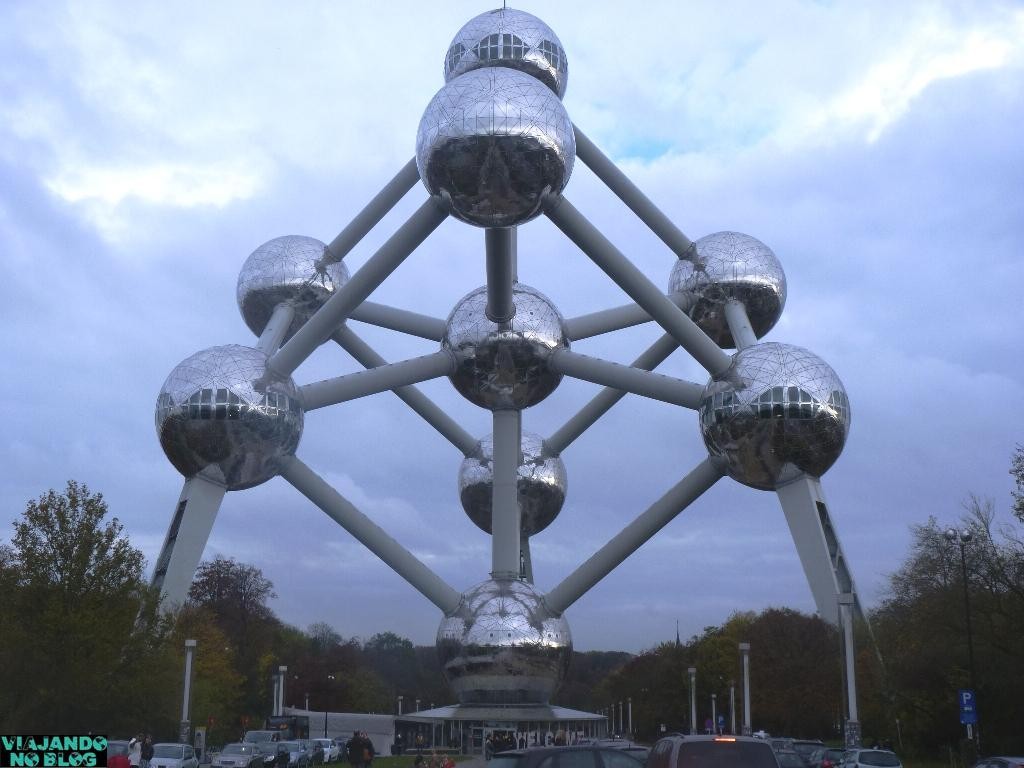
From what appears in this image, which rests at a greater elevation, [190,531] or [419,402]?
[419,402]

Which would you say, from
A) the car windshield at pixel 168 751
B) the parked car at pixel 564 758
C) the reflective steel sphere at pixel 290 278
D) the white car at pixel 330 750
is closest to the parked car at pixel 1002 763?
the parked car at pixel 564 758

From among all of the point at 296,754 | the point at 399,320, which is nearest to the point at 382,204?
the point at 399,320

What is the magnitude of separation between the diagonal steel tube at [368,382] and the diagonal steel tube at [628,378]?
1.85m

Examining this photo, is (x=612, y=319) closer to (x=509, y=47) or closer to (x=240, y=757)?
(x=509, y=47)

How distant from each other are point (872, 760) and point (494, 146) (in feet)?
40.2

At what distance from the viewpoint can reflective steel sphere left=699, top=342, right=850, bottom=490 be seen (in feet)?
54.1

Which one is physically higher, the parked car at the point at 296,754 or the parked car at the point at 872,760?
the parked car at the point at 872,760

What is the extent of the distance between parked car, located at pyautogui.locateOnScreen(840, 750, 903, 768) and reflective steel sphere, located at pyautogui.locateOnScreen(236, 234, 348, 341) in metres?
11.7

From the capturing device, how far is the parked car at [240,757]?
2473 cm

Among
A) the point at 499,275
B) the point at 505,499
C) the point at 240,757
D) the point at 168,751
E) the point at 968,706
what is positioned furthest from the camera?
the point at 240,757

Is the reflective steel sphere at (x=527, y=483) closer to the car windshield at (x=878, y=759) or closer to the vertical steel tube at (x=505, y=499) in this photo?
the vertical steel tube at (x=505, y=499)

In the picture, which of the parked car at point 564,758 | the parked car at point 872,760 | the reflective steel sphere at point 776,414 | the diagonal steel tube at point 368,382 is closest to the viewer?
the parked car at point 564,758

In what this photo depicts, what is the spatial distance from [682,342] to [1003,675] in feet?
55.1

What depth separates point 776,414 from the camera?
648 inches
